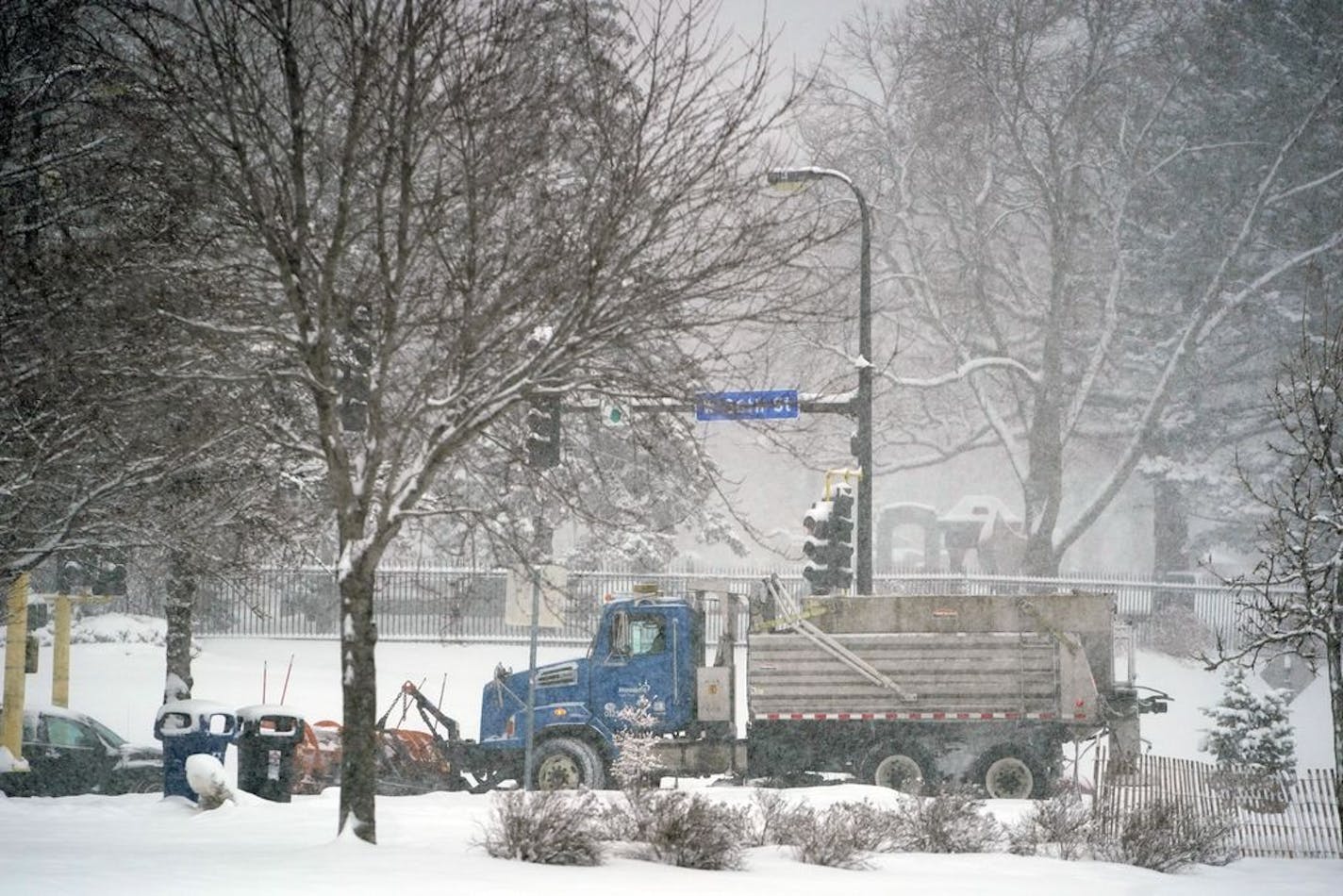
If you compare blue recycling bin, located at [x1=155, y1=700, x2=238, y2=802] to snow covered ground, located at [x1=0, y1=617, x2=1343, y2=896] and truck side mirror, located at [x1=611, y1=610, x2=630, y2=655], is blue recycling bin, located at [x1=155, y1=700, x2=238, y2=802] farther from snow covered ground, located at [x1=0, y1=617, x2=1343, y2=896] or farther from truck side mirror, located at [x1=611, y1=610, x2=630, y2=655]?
truck side mirror, located at [x1=611, y1=610, x2=630, y2=655]

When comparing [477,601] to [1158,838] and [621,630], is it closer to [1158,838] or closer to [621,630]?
[621,630]

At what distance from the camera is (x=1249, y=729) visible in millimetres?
24375

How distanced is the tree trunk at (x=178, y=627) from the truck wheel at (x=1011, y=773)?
1006cm

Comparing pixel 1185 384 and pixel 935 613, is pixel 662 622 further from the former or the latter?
pixel 1185 384

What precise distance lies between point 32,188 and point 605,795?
7.88m

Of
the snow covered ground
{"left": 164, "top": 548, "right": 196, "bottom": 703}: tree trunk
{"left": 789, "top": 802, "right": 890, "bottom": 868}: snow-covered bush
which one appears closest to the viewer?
the snow covered ground

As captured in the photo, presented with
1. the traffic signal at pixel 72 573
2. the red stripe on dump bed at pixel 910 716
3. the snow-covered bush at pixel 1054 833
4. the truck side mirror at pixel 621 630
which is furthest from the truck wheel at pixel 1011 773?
the traffic signal at pixel 72 573

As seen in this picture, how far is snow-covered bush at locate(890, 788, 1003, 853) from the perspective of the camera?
1334cm

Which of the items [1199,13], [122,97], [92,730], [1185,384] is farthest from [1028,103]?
[122,97]

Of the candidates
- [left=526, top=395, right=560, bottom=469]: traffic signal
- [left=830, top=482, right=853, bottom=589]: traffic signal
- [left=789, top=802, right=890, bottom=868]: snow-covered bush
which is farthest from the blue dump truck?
[left=789, top=802, right=890, bottom=868]: snow-covered bush

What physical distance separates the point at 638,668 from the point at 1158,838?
7.85 metres

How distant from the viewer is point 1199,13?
42.1 metres

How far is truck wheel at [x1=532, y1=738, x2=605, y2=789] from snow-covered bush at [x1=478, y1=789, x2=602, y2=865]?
7835 millimetres

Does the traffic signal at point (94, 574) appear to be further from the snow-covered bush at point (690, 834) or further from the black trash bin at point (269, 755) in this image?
the snow-covered bush at point (690, 834)
